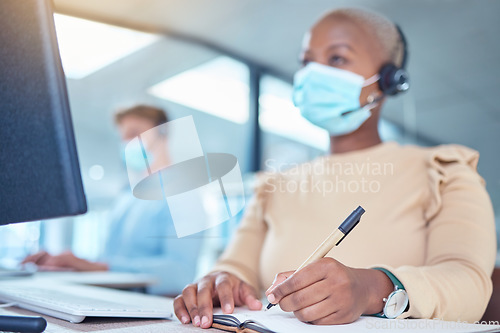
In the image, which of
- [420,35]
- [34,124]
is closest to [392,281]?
[34,124]

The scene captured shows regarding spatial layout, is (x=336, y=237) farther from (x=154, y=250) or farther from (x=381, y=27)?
(x=154, y=250)

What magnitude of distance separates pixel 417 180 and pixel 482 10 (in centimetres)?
203

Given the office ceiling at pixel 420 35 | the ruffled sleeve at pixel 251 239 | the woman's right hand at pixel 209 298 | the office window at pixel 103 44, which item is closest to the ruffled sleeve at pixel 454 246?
the woman's right hand at pixel 209 298

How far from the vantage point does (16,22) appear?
52 cm

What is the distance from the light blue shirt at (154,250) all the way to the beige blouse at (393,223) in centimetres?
62

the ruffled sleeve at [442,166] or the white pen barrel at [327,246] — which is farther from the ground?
the ruffled sleeve at [442,166]

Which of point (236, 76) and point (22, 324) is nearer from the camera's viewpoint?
point (22, 324)

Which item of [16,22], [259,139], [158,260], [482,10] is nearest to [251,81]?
[259,139]

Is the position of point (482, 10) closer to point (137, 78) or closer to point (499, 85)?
point (499, 85)

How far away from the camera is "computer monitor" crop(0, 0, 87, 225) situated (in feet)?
1.62

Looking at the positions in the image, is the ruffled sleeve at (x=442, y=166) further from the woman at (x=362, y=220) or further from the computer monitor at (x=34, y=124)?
the computer monitor at (x=34, y=124)

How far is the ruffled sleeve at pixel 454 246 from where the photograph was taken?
63 cm

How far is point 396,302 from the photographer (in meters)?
0.61

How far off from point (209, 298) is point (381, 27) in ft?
2.78
